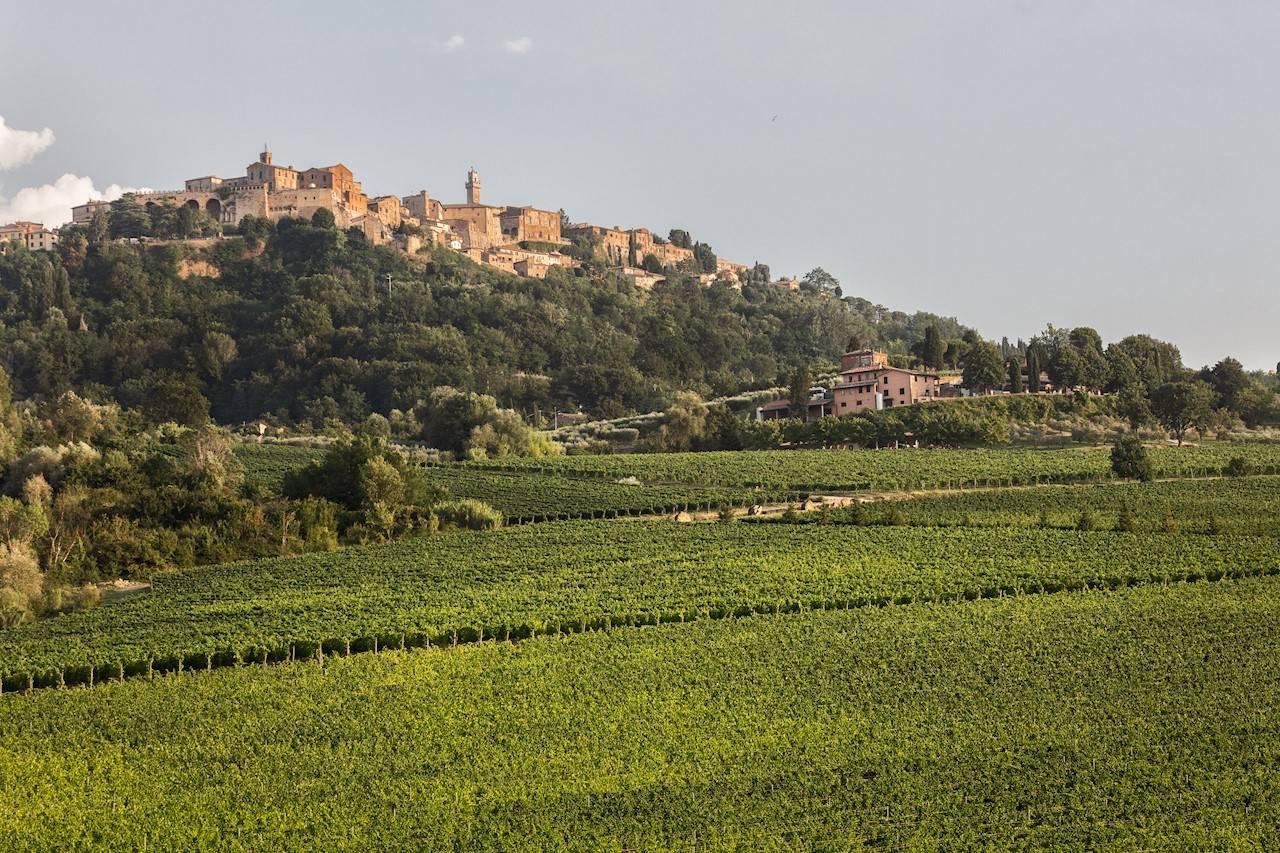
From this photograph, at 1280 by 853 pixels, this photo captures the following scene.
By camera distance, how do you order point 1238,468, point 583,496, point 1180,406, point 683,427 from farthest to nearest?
point 683,427 → point 1180,406 → point 1238,468 → point 583,496

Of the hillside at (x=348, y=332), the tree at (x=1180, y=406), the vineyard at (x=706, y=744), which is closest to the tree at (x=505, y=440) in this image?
the hillside at (x=348, y=332)

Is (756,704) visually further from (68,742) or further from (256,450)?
(256,450)

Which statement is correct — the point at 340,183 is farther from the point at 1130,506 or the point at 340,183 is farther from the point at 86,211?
the point at 1130,506

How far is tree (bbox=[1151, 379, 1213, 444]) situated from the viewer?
65.5m

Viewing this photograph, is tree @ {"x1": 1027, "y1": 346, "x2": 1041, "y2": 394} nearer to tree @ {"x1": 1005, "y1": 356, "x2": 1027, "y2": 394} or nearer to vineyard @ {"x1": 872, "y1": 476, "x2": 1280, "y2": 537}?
tree @ {"x1": 1005, "y1": 356, "x2": 1027, "y2": 394}

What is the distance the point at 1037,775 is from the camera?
21.7m

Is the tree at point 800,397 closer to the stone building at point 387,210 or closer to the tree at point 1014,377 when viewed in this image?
the tree at point 1014,377

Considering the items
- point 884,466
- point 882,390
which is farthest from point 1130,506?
point 882,390

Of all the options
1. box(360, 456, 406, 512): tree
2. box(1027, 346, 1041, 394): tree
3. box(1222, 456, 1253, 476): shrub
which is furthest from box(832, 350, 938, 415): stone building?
box(360, 456, 406, 512): tree

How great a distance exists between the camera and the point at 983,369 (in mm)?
75312

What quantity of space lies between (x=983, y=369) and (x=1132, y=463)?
21.9 meters

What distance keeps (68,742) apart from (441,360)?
2641 inches

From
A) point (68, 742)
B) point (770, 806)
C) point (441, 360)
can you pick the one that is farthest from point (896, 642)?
point (441, 360)

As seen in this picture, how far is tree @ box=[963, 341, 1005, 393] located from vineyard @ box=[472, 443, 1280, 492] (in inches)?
524
